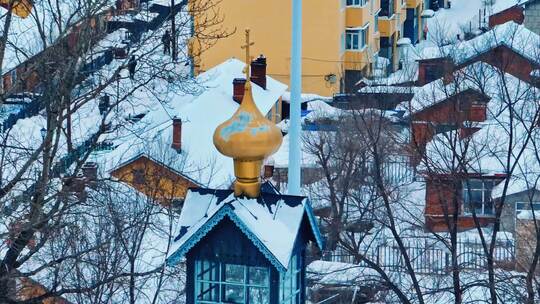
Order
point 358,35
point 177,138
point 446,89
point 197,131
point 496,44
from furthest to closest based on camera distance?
point 358,35 → point 496,44 → point 197,131 → point 177,138 → point 446,89

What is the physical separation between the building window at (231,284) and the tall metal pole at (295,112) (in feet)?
6.86

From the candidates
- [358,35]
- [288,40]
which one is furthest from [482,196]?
[358,35]

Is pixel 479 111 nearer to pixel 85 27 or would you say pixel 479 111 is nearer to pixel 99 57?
pixel 99 57

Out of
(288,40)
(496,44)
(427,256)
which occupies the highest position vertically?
(288,40)

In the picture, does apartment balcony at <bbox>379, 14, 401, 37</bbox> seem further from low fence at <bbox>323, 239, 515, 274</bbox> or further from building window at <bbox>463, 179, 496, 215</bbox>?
low fence at <bbox>323, 239, 515, 274</bbox>

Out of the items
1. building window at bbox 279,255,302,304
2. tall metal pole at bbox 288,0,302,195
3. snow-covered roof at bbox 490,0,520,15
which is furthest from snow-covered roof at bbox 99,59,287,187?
snow-covered roof at bbox 490,0,520,15

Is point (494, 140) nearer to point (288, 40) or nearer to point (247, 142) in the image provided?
point (247, 142)

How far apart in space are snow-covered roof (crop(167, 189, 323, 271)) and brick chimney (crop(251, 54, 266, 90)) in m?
20.0

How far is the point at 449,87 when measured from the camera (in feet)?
84.7

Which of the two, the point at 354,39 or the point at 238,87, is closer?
the point at 238,87

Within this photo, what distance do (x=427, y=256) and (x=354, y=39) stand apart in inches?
896

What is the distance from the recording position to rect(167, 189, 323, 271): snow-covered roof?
34.7 ft

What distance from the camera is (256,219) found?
35.1 feet

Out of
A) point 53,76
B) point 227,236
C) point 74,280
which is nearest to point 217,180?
point 74,280
